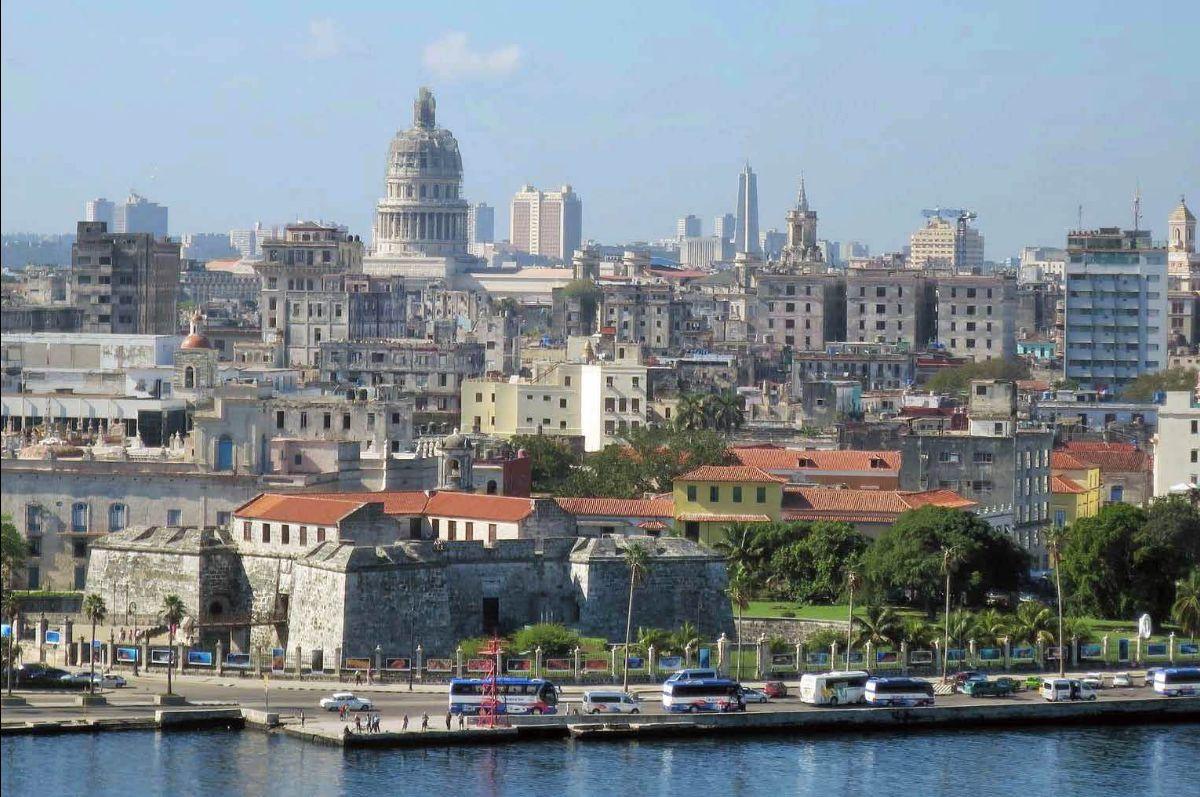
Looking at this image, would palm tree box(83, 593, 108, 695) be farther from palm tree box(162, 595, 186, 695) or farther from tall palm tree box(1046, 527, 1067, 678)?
tall palm tree box(1046, 527, 1067, 678)

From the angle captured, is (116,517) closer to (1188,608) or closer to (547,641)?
(547,641)

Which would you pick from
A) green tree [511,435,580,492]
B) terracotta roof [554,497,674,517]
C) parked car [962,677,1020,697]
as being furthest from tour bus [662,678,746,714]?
green tree [511,435,580,492]

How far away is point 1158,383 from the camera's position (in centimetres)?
16775

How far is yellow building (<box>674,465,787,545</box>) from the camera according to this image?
8950 centimetres

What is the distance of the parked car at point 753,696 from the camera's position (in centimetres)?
7319

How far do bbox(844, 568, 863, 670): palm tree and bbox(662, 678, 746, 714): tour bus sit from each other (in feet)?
17.3

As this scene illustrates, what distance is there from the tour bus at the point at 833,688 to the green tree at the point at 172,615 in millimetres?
14424

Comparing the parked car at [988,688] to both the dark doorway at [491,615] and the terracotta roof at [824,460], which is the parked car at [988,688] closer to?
the dark doorway at [491,615]

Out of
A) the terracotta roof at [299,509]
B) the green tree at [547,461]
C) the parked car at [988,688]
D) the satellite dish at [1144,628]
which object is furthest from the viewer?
the green tree at [547,461]

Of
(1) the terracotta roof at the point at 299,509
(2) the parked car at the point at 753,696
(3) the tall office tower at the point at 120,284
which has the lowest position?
(2) the parked car at the point at 753,696

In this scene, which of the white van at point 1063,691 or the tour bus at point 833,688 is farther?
the white van at point 1063,691

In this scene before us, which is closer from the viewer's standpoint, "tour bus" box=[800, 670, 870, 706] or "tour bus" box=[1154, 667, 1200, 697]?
"tour bus" box=[800, 670, 870, 706]

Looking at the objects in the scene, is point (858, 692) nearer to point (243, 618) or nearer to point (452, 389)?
point (243, 618)

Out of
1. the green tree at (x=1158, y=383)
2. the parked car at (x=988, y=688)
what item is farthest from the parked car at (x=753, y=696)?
the green tree at (x=1158, y=383)
